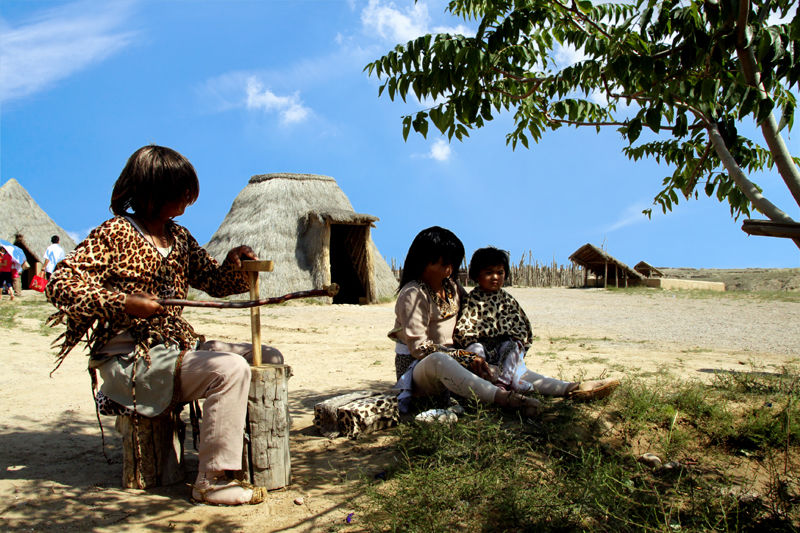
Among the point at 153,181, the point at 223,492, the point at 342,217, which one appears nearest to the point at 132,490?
the point at 223,492

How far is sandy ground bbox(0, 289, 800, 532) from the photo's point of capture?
2.67 metres

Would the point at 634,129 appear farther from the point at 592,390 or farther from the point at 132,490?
the point at 132,490

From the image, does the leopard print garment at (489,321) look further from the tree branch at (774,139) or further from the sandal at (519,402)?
the tree branch at (774,139)

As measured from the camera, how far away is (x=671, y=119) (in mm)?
4484

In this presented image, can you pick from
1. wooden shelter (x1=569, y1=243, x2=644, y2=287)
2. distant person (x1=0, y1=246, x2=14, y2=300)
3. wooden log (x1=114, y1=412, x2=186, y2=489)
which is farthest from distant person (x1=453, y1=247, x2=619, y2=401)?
wooden shelter (x1=569, y1=243, x2=644, y2=287)

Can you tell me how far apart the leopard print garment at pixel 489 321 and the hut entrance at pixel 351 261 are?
39.1ft

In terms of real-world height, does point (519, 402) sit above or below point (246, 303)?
below

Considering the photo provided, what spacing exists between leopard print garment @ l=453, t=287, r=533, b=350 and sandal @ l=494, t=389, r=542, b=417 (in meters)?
0.57

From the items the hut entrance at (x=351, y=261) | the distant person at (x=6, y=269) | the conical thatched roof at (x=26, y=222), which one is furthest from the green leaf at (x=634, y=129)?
the conical thatched roof at (x=26, y=222)

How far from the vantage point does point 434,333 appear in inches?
152

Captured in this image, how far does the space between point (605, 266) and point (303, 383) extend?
20.5 m

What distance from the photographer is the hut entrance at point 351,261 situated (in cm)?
1605

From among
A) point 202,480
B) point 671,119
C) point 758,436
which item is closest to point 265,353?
point 202,480

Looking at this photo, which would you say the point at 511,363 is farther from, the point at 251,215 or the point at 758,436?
the point at 251,215
